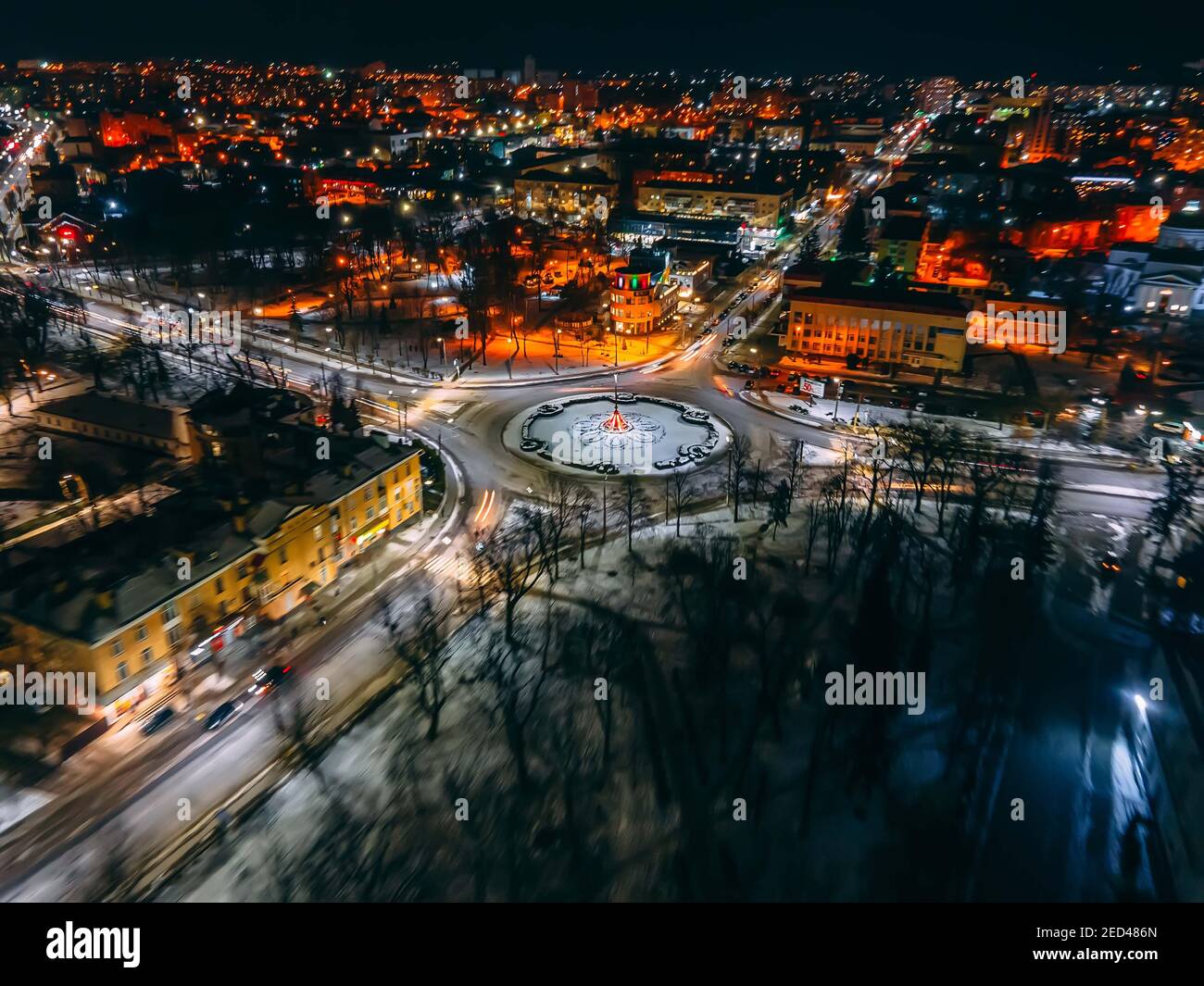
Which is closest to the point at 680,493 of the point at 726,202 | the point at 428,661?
the point at 428,661

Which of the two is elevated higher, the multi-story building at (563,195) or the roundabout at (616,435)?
the multi-story building at (563,195)

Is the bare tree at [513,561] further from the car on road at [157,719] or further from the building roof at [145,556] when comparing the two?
the car on road at [157,719]

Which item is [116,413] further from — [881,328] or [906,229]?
[906,229]

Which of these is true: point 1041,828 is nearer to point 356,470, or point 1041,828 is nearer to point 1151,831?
point 1151,831

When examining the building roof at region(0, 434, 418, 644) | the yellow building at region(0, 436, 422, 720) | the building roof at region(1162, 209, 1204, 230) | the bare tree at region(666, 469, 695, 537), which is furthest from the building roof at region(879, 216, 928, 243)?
the building roof at region(0, 434, 418, 644)

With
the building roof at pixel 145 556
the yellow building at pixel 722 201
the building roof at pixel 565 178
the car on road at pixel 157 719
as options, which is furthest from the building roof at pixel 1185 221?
the car on road at pixel 157 719
